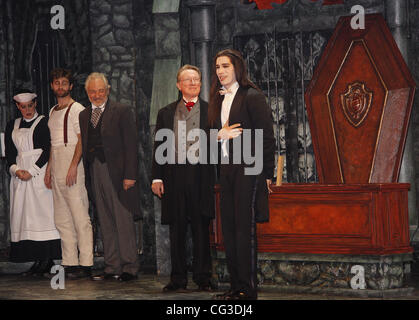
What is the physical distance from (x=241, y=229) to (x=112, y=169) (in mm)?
1876

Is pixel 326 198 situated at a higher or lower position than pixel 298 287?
higher

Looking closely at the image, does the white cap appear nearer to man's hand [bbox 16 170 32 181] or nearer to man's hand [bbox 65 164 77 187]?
man's hand [bbox 16 170 32 181]

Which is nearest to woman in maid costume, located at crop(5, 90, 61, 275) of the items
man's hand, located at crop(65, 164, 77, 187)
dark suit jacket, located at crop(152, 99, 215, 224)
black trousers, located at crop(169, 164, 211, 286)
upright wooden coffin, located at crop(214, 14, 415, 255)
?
man's hand, located at crop(65, 164, 77, 187)

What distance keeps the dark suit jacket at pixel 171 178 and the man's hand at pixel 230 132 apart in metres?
0.56

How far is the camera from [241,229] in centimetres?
589

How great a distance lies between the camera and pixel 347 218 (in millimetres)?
6328

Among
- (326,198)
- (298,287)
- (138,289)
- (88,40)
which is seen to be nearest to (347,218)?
(326,198)

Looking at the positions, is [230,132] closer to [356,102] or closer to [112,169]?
[356,102]

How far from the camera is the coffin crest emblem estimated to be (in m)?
7.07

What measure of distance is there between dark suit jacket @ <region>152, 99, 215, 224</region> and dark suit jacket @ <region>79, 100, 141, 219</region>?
1.97 ft

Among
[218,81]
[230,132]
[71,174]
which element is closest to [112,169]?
[71,174]

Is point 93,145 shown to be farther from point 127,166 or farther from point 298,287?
point 298,287

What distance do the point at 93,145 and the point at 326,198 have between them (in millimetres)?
2231

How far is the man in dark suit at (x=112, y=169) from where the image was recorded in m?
7.38
